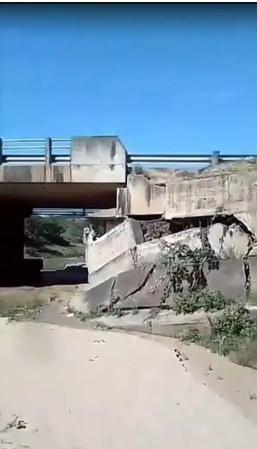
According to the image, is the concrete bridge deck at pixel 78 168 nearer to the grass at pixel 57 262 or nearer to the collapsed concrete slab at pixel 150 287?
the collapsed concrete slab at pixel 150 287

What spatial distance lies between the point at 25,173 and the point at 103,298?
1.81m

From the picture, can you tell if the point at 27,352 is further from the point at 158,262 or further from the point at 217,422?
the point at 158,262

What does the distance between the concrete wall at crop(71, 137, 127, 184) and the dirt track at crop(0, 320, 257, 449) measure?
240 centimetres

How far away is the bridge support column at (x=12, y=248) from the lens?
23.4 ft

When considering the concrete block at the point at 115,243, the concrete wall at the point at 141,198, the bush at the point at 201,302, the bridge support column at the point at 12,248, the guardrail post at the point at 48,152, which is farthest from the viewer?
the bridge support column at the point at 12,248

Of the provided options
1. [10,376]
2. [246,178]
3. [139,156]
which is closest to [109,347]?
[10,376]

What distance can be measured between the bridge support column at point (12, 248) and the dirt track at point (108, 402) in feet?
14.2

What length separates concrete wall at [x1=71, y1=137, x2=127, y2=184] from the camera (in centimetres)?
482

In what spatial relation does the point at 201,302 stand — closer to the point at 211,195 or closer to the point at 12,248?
the point at 211,195

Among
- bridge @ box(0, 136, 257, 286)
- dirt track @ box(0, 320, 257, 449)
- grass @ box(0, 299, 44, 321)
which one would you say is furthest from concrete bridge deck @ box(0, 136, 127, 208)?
dirt track @ box(0, 320, 257, 449)

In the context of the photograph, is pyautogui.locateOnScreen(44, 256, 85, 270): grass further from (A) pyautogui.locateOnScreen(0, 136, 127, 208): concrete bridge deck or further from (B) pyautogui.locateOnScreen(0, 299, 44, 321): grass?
(B) pyautogui.locateOnScreen(0, 299, 44, 321): grass

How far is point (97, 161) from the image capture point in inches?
195

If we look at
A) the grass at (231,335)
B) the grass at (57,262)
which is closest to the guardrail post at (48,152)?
the grass at (231,335)

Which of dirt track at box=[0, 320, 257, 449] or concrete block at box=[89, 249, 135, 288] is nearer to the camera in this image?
dirt track at box=[0, 320, 257, 449]
